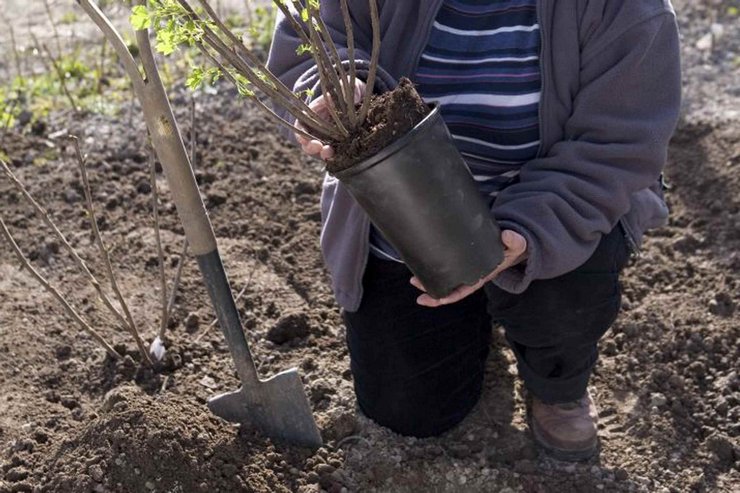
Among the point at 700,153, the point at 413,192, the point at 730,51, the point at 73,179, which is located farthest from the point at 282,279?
the point at 730,51

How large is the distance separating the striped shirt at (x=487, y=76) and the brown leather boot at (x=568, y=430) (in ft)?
1.85

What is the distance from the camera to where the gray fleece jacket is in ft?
6.71

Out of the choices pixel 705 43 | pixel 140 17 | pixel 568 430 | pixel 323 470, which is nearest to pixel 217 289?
pixel 323 470

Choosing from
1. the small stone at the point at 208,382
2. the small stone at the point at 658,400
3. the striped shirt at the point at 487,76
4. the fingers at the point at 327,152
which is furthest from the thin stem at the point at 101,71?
the small stone at the point at 658,400

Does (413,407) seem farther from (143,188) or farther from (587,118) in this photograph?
(143,188)

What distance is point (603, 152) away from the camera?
6.78 feet

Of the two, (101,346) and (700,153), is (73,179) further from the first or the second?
(700,153)

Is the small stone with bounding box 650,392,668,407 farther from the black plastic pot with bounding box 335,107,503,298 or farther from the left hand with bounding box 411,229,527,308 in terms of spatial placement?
the black plastic pot with bounding box 335,107,503,298

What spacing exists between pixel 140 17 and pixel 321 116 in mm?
425

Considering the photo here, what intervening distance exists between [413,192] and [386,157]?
9cm

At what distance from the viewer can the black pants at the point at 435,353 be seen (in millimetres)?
2318

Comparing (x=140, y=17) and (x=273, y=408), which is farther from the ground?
(x=140, y=17)

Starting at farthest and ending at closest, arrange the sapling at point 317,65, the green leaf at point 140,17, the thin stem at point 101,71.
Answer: the thin stem at point 101,71 < the sapling at point 317,65 < the green leaf at point 140,17

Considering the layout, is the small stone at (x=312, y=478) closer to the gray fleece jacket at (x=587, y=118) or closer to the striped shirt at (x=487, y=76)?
the gray fleece jacket at (x=587, y=118)
